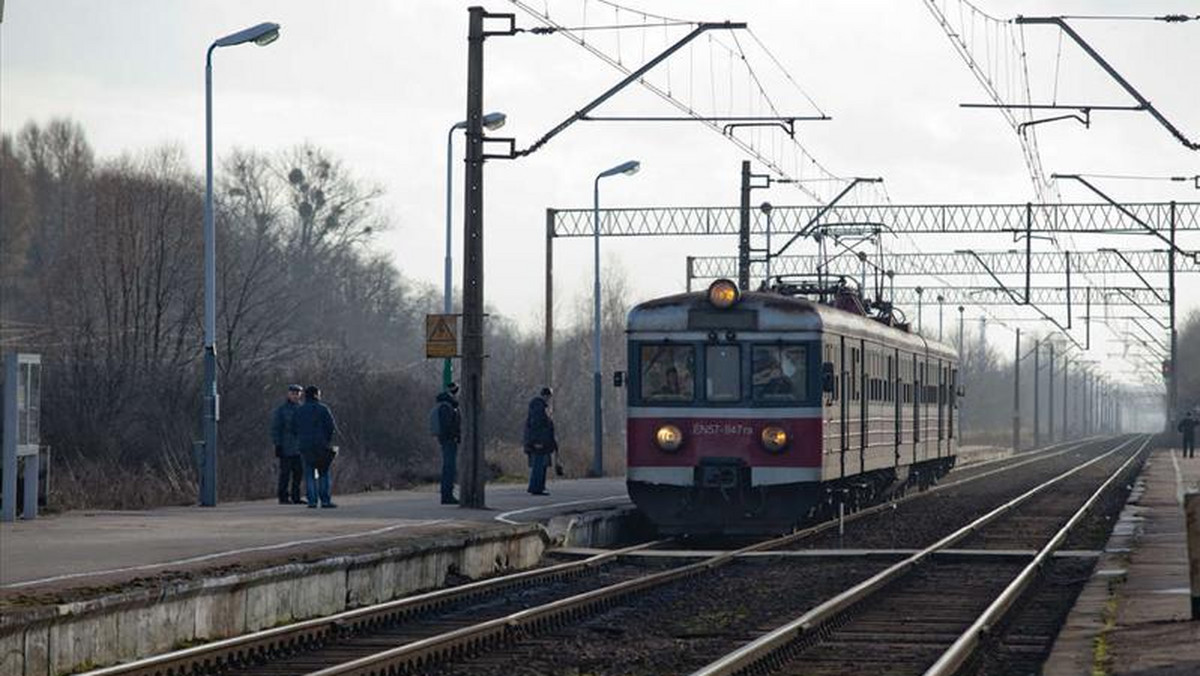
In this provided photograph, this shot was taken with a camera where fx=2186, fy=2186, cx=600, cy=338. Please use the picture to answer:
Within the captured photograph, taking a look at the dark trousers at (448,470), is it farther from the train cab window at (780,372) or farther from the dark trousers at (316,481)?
the train cab window at (780,372)

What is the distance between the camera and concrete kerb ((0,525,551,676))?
12859mm

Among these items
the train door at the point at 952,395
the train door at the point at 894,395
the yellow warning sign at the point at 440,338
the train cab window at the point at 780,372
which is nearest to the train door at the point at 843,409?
the train cab window at the point at 780,372

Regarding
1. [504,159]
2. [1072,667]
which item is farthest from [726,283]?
[1072,667]

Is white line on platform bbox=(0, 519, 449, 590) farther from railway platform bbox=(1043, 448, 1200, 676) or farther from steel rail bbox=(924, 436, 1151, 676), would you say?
railway platform bbox=(1043, 448, 1200, 676)

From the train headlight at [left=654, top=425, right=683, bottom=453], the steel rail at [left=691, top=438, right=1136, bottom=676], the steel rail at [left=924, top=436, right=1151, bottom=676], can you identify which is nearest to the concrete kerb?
the steel rail at [left=691, top=438, right=1136, bottom=676]

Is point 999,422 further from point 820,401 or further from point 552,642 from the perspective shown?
point 552,642

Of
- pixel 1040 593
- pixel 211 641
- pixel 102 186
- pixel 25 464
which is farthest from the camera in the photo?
pixel 102 186

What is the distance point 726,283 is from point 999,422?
146m

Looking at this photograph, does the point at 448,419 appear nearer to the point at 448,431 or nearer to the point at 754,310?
the point at 448,431

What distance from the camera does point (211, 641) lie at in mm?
14969

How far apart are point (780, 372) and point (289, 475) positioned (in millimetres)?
6905

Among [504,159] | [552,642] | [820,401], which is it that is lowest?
[552,642]

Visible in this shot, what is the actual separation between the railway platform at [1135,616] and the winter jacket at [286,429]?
32.1 ft

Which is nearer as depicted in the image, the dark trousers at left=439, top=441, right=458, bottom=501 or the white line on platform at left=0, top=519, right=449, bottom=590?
the white line on platform at left=0, top=519, right=449, bottom=590
